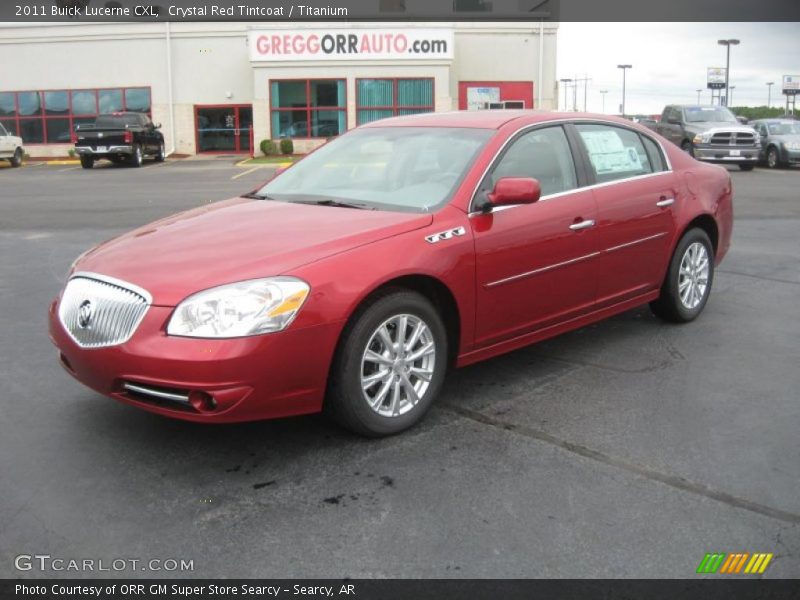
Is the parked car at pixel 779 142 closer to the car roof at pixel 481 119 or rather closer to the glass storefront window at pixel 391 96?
the glass storefront window at pixel 391 96

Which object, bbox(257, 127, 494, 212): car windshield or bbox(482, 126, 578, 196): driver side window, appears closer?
bbox(257, 127, 494, 212): car windshield

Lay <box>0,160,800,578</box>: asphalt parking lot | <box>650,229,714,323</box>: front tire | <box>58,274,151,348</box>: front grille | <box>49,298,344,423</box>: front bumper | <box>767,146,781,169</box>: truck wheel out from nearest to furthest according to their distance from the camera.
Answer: <box>0,160,800,578</box>: asphalt parking lot → <box>49,298,344,423</box>: front bumper → <box>58,274,151,348</box>: front grille → <box>650,229,714,323</box>: front tire → <box>767,146,781,169</box>: truck wheel

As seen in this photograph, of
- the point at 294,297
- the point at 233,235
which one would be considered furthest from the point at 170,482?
the point at 233,235

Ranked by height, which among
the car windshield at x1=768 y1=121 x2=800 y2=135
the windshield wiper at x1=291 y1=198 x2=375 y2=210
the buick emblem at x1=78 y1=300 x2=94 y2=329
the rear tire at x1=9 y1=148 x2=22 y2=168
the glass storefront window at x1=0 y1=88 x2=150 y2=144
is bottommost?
the buick emblem at x1=78 y1=300 x2=94 y2=329

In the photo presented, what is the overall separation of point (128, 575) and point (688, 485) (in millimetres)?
2286

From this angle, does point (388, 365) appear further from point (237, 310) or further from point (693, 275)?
point (693, 275)

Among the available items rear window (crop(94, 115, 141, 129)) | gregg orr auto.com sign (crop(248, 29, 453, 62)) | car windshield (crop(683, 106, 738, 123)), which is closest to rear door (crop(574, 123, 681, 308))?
car windshield (crop(683, 106, 738, 123))

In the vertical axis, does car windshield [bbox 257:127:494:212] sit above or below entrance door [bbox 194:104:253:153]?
below

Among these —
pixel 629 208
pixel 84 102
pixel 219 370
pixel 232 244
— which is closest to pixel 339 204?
pixel 232 244

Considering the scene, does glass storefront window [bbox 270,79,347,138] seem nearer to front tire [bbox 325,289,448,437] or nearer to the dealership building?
the dealership building

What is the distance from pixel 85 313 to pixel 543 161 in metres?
2.76

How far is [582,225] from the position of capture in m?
5.05

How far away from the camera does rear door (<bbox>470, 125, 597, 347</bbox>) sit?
453 centimetres

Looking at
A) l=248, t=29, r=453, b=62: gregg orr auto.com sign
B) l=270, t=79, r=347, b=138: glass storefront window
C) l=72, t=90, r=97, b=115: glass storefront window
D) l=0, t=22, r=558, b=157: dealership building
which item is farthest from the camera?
l=72, t=90, r=97, b=115: glass storefront window
